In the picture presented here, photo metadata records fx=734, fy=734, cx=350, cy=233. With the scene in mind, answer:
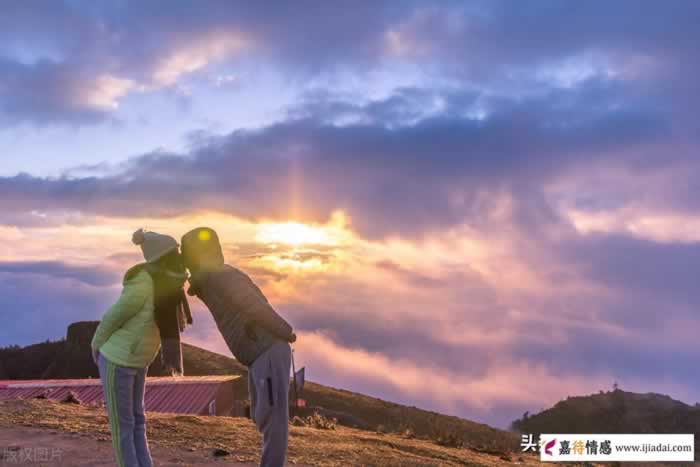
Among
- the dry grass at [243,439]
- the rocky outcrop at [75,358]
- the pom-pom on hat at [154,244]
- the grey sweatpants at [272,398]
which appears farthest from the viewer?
the rocky outcrop at [75,358]

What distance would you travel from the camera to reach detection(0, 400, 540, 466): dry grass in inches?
406

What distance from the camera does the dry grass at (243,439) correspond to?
10.3 m

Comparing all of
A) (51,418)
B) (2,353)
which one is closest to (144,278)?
(51,418)

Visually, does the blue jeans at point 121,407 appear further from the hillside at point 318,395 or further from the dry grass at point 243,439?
the hillside at point 318,395

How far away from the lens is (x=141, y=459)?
6.30 m

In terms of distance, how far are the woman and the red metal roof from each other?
37.0ft

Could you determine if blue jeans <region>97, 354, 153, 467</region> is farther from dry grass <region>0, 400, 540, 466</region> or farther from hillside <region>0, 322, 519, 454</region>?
hillside <region>0, 322, 519, 454</region>

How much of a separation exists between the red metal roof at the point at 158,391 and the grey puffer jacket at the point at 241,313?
11728 mm

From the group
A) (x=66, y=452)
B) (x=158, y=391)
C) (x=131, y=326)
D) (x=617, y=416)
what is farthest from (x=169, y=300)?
(x=617, y=416)

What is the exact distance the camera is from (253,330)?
6039mm

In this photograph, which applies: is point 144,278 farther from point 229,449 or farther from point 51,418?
point 51,418

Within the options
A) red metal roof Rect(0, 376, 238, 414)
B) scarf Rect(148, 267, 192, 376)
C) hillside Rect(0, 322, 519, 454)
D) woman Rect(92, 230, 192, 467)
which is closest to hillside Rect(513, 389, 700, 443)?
hillside Rect(0, 322, 519, 454)

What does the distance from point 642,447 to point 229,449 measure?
7792 millimetres

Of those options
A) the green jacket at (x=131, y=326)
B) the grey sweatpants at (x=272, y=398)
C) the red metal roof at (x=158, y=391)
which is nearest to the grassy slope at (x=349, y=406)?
the red metal roof at (x=158, y=391)
